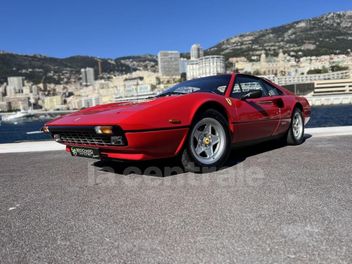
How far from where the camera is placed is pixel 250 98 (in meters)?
4.16

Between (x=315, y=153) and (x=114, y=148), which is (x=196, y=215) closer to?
(x=114, y=148)

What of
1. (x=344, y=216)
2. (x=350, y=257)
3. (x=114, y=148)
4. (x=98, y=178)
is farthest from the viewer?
(x=98, y=178)

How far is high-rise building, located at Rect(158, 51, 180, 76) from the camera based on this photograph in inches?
6422

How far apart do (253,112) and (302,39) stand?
150 m

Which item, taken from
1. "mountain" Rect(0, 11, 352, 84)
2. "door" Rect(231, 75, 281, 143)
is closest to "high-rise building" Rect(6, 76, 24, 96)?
"mountain" Rect(0, 11, 352, 84)

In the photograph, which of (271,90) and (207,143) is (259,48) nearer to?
(271,90)

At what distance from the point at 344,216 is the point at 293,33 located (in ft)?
504

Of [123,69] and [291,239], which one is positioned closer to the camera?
[291,239]

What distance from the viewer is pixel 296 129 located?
17.5 ft

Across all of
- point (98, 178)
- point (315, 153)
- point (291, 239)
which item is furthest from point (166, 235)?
point (315, 153)

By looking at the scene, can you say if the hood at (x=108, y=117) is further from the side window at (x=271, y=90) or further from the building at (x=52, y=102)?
the building at (x=52, y=102)

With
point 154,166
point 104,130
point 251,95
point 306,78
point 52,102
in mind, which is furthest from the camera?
point 52,102

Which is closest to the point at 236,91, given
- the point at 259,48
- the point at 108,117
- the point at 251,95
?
the point at 251,95

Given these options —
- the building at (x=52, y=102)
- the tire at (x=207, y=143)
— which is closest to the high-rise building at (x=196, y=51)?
the building at (x=52, y=102)
